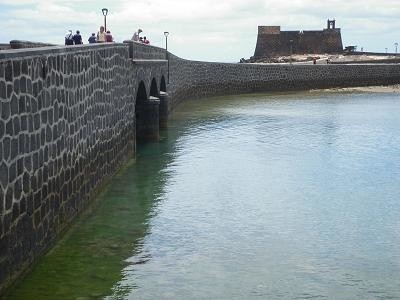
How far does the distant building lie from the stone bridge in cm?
6676

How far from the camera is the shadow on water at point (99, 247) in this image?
26.0 feet

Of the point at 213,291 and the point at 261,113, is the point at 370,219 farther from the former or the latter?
the point at 261,113

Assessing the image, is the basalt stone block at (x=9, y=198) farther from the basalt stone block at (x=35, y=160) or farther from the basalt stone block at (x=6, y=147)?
the basalt stone block at (x=35, y=160)

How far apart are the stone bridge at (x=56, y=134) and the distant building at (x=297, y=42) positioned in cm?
6676

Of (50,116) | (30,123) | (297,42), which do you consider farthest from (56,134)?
(297,42)

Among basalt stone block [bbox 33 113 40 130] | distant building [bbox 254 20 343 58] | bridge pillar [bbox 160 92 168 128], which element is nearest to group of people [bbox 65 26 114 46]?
bridge pillar [bbox 160 92 168 128]

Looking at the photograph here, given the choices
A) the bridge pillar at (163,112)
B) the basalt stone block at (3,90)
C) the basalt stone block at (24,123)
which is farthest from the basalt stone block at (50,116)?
the bridge pillar at (163,112)

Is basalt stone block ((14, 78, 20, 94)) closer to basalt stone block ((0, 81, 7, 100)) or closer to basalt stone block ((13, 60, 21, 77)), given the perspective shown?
basalt stone block ((13, 60, 21, 77))

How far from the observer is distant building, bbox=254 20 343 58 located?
8550 centimetres

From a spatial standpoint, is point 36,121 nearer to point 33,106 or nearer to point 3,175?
point 33,106

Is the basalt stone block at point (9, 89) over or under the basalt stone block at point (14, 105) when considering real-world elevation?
over

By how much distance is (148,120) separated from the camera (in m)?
22.2

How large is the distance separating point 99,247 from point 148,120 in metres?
12.7

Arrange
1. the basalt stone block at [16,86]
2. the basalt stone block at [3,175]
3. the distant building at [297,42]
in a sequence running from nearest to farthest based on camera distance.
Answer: the basalt stone block at [3,175], the basalt stone block at [16,86], the distant building at [297,42]
